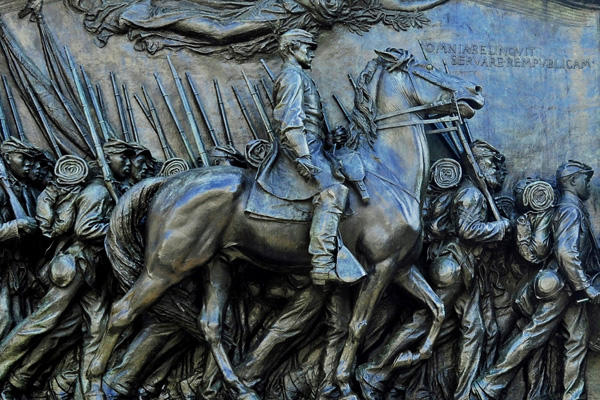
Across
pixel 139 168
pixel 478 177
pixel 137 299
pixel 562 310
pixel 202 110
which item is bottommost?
pixel 562 310

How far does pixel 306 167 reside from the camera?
30.8 ft

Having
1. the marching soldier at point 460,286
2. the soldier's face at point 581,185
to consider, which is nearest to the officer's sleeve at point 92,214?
the marching soldier at point 460,286

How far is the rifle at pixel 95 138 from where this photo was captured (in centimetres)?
1008

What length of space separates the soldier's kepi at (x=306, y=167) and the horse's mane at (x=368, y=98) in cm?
26

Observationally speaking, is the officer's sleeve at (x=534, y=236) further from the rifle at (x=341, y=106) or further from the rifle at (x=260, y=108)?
the rifle at (x=260, y=108)

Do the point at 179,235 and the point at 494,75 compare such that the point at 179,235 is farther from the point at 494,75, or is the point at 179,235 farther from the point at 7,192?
the point at 494,75

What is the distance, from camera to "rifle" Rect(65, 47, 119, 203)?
10.1 meters

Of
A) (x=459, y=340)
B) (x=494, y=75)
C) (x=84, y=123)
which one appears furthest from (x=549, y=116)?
(x=84, y=123)

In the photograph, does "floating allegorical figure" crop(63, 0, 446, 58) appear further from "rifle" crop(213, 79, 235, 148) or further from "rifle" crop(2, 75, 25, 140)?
"rifle" crop(2, 75, 25, 140)

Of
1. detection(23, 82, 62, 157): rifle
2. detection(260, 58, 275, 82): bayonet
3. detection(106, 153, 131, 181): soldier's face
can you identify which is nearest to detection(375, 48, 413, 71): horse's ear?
detection(260, 58, 275, 82): bayonet

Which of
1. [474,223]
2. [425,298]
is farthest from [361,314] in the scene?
[474,223]

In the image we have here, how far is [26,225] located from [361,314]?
2608 mm

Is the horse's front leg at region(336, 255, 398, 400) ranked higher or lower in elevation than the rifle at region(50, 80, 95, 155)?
lower

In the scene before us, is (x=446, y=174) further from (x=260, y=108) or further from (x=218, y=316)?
(x=218, y=316)
